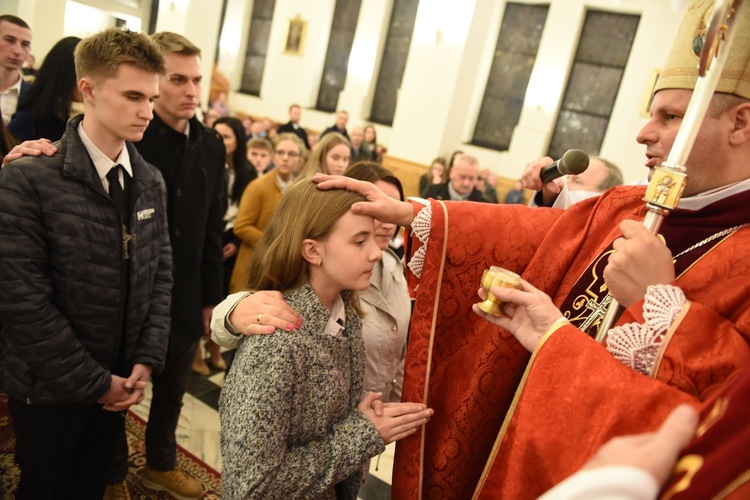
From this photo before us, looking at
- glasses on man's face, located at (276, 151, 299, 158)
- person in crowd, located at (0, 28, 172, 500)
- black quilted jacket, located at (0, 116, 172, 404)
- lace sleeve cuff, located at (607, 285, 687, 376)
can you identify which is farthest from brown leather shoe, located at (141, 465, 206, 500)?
glasses on man's face, located at (276, 151, 299, 158)

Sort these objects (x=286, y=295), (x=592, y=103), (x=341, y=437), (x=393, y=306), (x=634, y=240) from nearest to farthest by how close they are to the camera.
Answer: (x=634, y=240) → (x=341, y=437) → (x=286, y=295) → (x=393, y=306) → (x=592, y=103)

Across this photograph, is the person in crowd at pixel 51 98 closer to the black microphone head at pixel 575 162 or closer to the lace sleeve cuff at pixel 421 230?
the lace sleeve cuff at pixel 421 230

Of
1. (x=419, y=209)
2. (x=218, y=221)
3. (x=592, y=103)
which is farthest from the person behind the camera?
(x=592, y=103)

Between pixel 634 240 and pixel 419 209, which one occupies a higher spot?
pixel 634 240

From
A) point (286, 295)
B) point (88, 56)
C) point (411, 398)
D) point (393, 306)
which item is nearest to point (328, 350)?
point (286, 295)

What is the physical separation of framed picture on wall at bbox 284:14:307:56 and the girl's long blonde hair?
13.2 meters

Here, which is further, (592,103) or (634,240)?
(592,103)

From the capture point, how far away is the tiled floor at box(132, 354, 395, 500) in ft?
9.82

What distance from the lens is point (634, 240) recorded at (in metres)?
1.11

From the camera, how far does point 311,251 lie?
1.59 meters

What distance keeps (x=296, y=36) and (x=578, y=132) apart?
25.5 ft

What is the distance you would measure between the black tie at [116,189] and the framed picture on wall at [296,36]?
12682 millimetres

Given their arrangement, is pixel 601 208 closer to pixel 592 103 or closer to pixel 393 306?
pixel 393 306

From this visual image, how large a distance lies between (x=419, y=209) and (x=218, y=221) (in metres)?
1.60
